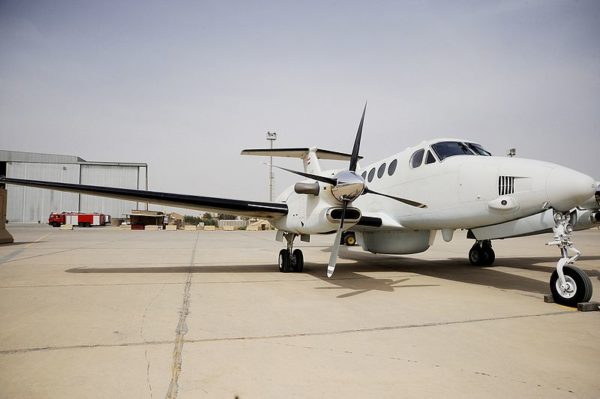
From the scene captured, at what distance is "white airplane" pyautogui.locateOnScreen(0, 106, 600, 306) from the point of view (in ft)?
18.3

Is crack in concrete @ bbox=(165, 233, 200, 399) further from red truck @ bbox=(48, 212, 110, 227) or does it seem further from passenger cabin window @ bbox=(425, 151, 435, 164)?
red truck @ bbox=(48, 212, 110, 227)

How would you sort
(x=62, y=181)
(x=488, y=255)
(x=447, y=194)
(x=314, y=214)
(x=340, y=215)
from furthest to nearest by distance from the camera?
(x=62, y=181)
(x=488, y=255)
(x=314, y=214)
(x=340, y=215)
(x=447, y=194)

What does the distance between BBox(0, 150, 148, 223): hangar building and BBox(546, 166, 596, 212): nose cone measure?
2233 inches

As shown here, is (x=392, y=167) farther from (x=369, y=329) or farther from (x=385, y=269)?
(x=369, y=329)

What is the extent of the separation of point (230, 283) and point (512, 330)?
5.00 metres

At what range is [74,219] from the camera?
1786 inches

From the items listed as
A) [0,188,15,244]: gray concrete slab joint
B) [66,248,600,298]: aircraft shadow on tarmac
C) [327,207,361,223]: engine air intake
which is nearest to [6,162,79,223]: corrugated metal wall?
[0,188,15,244]: gray concrete slab joint

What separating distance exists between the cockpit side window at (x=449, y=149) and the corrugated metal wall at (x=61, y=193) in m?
54.4

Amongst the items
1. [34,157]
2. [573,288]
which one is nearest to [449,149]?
[573,288]

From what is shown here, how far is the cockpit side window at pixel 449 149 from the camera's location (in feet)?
24.3

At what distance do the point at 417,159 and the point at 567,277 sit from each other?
3650 mm

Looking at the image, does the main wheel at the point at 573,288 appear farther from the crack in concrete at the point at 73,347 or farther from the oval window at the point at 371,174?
the crack in concrete at the point at 73,347

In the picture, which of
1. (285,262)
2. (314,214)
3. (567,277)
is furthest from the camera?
(285,262)

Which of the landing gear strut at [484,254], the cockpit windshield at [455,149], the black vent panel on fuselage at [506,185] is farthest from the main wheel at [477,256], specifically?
the black vent panel on fuselage at [506,185]
